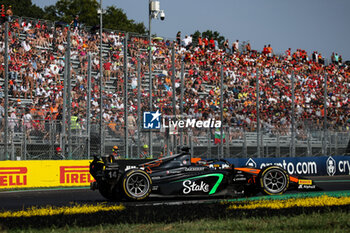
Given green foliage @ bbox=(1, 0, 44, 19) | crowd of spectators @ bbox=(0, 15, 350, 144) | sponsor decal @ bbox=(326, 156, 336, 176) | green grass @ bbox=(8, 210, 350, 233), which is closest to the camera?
green grass @ bbox=(8, 210, 350, 233)

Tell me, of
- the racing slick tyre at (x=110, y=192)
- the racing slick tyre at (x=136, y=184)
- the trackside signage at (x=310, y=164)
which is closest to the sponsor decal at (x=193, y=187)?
the racing slick tyre at (x=136, y=184)

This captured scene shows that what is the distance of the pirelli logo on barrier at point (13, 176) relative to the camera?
18.2m

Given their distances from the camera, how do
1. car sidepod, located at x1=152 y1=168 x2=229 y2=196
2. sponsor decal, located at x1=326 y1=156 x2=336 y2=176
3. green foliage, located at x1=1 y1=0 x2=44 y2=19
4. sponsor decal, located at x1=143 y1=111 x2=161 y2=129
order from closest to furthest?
1. car sidepod, located at x1=152 y1=168 x2=229 y2=196
2. sponsor decal, located at x1=143 y1=111 x2=161 y2=129
3. sponsor decal, located at x1=326 y1=156 x2=336 y2=176
4. green foliage, located at x1=1 y1=0 x2=44 y2=19

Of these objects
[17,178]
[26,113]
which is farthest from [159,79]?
[17,178]

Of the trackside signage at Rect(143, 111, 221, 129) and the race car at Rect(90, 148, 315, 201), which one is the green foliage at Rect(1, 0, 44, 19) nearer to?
the trackside signage at Rect(143, 111, 221, 129)

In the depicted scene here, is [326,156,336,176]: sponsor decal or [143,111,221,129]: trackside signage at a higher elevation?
[143,111,221,129]: trackside signage

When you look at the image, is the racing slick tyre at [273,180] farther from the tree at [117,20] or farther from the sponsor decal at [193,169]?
the tree at [117,20]

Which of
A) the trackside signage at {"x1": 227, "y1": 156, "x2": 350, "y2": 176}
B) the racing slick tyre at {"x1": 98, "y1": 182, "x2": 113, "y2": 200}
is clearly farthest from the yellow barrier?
the trackside signage at {"x1": 227, "y1": 156, "x2": 350, "y2": 176}

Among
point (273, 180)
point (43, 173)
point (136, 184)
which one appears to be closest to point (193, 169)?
point (136, 184)

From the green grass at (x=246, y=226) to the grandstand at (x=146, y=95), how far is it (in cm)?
1159

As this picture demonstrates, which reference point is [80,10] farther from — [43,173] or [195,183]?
[195,183]

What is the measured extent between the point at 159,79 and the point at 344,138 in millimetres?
9218

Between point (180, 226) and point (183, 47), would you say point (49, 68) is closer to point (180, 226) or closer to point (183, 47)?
point (183, 47)

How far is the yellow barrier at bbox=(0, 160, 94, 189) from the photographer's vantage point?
59.7ft
